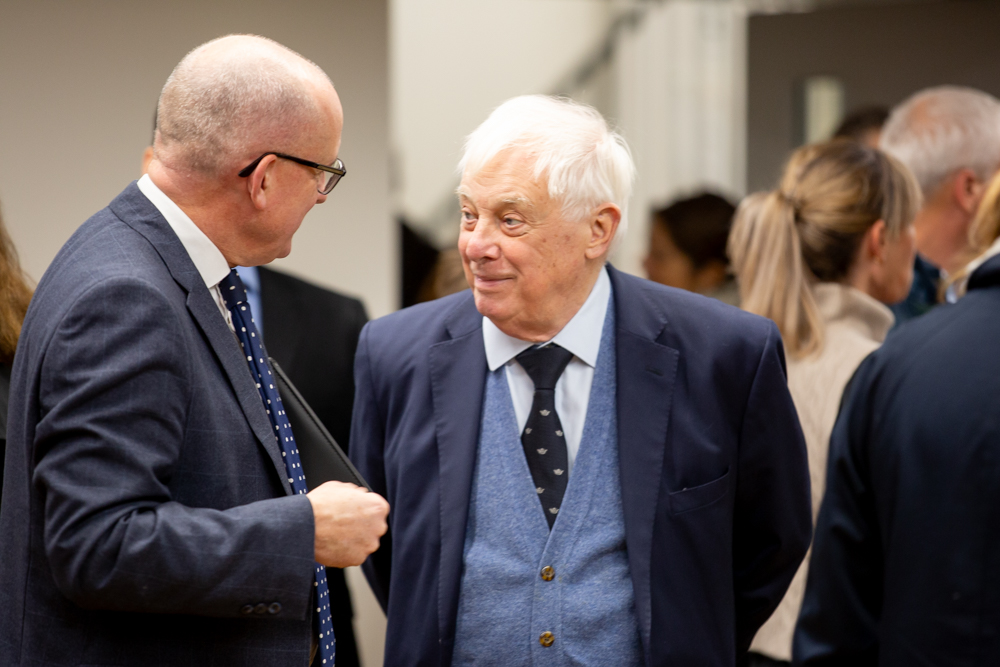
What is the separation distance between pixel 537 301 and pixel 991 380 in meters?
0.80

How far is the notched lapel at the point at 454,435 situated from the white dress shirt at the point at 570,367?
45mm

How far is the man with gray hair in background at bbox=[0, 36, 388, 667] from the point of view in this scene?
4.25 ft

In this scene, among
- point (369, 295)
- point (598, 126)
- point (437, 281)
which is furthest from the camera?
point (437, 281)

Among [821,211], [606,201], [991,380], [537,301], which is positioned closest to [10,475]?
[537,301]

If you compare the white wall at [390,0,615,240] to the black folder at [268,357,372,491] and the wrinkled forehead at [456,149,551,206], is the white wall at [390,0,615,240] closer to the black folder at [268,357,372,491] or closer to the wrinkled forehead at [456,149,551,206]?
the wrinkled forehead at [456,149,551,206]

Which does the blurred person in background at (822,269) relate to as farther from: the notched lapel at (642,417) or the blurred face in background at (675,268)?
the blurred face in background at (675,268)

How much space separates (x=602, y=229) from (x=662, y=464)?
48 centimetres

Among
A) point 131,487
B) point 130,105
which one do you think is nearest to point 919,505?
point 131,487

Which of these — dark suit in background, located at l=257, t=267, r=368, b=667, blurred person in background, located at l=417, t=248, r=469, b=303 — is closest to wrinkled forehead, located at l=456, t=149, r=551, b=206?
dark suit in background, located at l=257, t=267, r=368, b=667

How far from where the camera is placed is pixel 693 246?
12.8ft

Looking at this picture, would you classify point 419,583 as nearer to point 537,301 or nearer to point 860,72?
point 537,301

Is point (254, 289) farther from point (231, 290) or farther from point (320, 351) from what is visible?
point (231, 290)

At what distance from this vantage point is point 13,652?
142 centimetres

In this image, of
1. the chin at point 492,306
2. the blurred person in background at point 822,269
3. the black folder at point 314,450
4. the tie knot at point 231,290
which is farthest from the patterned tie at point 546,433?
the blurred person in background at point 822,269
